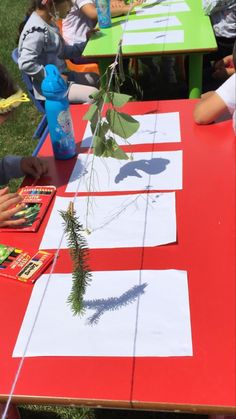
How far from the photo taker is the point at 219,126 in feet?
5.50

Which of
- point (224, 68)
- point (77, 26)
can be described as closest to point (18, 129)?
point (77, 26)

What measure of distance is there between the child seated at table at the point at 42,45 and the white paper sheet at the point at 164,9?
1.70 feet

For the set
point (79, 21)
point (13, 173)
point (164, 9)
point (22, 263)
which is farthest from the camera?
point (79, 21)

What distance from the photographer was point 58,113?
148 centimetres

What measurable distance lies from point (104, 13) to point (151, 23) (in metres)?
0.30

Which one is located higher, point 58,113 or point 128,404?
point 58,113

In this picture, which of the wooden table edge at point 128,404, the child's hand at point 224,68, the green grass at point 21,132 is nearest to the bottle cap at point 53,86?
the green grass at point 21,132

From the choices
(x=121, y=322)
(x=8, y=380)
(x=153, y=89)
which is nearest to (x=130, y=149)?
(x=121, y=322)

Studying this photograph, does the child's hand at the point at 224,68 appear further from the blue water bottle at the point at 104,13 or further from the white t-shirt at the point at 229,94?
the white t-shirt at the point at 229,94

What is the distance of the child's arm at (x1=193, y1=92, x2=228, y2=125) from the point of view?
1.65m

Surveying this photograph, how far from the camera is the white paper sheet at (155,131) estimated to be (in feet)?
5.37

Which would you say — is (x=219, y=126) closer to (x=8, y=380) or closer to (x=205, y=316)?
(x=205, y=316)

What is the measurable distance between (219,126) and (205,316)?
938 mm

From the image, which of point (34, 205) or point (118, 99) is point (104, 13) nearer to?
point (118, 99)
